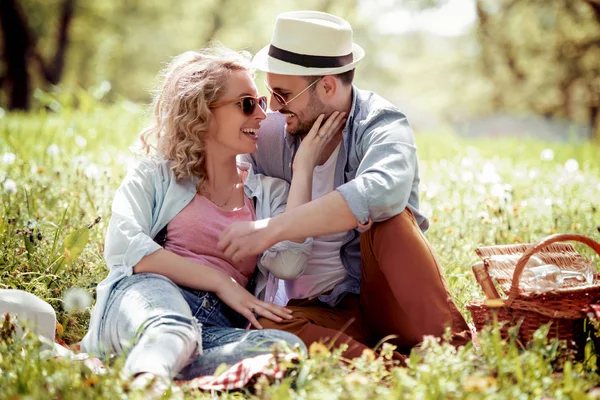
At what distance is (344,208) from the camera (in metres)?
3.39

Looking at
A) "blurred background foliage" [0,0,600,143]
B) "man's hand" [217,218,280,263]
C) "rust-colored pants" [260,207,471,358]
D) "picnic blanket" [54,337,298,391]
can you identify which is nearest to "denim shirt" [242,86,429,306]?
"rust-colored pants" [260,207,471,358]

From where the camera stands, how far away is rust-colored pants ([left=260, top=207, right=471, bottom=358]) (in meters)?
3.39

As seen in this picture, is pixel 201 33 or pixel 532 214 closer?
pixel 532 214

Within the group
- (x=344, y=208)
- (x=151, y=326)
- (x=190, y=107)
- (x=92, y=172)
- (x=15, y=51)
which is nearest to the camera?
(x=151, y=326)

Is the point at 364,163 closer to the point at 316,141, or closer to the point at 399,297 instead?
the point at 316,141

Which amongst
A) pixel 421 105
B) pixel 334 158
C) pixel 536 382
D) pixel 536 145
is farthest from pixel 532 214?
pixel 421 105

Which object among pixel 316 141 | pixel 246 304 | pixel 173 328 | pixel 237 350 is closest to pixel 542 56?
pixel 316 141

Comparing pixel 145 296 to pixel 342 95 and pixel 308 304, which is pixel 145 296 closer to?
pixel 308 304

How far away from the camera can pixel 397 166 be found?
352cm

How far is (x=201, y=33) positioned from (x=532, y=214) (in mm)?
24903

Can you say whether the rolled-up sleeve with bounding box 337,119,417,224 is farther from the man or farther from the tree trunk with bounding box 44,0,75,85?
the tree trunk with bounding box 44,0,75,85

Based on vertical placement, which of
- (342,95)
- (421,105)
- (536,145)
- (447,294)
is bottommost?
(421,105)

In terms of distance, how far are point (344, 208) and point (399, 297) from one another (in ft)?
1.51

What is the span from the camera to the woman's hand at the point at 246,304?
3506 mm
